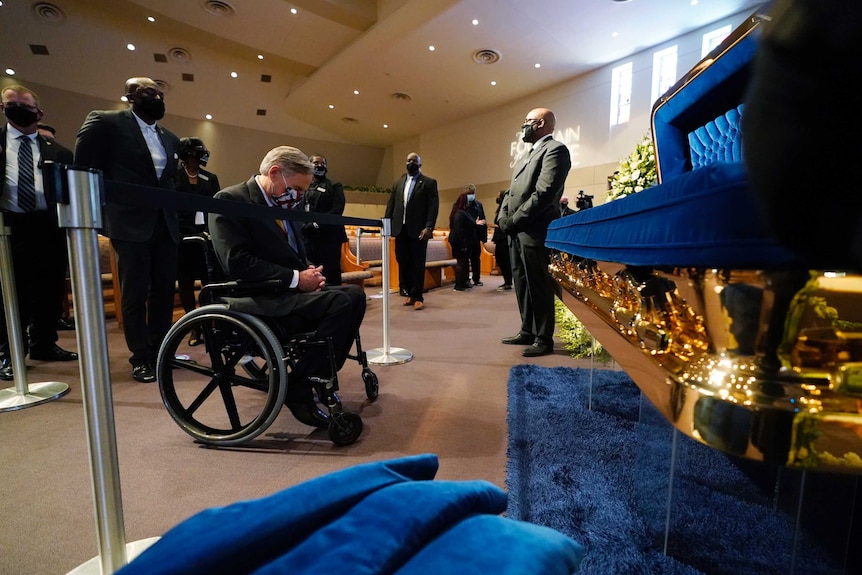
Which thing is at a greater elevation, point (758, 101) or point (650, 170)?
point (650, 170)

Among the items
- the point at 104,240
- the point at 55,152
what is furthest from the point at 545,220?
the point at 104,240

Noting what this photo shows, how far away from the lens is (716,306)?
0.43 m

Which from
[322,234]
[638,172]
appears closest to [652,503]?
[638,172]

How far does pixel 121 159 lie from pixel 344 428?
2.01m

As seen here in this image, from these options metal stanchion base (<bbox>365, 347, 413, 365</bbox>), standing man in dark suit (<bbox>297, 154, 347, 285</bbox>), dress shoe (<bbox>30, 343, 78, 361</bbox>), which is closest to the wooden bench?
standing man in dark suit (<bbox>297, 154, 347, 285</bbox>)

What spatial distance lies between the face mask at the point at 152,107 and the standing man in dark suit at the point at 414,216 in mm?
2323

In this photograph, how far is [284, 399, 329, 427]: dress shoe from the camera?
1632 millimetres

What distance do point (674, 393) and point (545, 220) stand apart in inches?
93.6

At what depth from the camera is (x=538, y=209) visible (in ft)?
8.55

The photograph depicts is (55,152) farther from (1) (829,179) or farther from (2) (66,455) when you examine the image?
(1) (829,179)

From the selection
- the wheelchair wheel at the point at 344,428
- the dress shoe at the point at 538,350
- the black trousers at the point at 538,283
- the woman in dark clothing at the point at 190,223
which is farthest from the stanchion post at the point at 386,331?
the woman in dark clothing at the point at 190,223

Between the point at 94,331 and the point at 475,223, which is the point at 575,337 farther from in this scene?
the point at 475,223

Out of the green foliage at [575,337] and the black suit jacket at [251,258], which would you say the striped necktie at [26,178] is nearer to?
the black suit jacket at [251,258]

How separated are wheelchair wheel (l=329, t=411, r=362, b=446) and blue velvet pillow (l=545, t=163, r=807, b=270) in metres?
1.21
